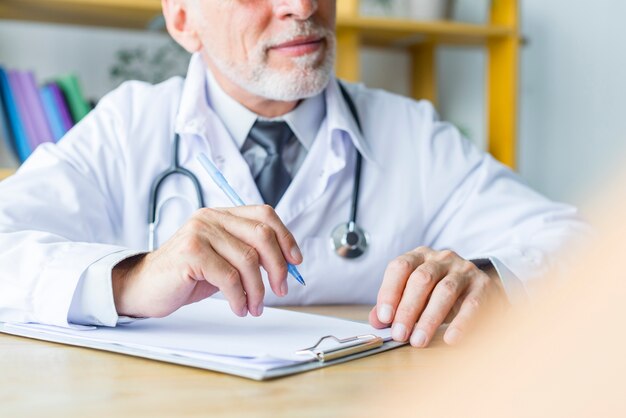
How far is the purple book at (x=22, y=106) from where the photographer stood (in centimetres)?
221

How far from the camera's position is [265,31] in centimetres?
142

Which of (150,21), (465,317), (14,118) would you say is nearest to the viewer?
(465,317)

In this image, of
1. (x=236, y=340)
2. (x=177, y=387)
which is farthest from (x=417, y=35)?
(x=177, y=387)

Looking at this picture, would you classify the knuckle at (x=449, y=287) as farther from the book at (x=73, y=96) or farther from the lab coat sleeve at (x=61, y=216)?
the book at (x=73, y=96)

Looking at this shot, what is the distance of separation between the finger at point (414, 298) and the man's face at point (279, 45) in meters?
0.56

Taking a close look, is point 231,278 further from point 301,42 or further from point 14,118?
point 14,118

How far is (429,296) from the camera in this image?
95cm

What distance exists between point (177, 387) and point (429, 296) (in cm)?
37

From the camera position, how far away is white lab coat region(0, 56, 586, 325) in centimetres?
139

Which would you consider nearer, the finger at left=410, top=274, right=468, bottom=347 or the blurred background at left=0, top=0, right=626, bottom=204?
the finger at left=410, top=274, right=468, bottom=347

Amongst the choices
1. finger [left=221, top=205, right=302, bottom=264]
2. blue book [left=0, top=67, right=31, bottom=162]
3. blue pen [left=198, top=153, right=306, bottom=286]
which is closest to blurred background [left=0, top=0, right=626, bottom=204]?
blue book [left=0, top=67, right=31, bottom=162]

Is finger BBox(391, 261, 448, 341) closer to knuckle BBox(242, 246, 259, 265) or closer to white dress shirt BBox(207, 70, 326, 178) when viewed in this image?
knuckle BBox(242, 246, 259, 265)

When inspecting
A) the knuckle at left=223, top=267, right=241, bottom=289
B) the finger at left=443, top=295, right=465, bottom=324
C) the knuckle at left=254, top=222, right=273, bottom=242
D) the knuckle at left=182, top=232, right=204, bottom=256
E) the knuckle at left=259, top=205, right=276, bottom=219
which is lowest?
the finger at left=443, top=295, right=465, bottom=324

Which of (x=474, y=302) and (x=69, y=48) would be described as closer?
(x=474, y=302)
